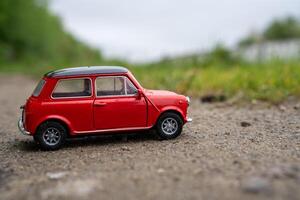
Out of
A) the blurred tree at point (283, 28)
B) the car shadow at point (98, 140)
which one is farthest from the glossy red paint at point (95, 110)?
the blurred tree at point (283, 28)

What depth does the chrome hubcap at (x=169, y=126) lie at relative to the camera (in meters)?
8.76

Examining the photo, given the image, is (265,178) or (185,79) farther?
(185,79)

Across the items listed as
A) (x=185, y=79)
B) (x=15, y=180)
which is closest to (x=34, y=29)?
(x=185, y=79)

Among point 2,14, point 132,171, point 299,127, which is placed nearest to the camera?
point 132,171

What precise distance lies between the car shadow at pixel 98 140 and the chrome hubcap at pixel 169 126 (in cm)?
23

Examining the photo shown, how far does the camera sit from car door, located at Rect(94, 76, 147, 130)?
845 centimetres

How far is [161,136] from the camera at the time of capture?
28.6 feet

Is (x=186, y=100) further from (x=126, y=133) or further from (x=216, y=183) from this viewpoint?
(x=216, y=183)

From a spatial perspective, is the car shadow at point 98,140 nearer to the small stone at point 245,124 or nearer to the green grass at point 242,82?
the small stone at point 245,124

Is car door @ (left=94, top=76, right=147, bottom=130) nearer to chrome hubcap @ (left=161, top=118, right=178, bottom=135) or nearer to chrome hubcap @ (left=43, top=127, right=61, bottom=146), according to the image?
chrome hubcap @ (left=161, top=118, right=178, bottom=135)

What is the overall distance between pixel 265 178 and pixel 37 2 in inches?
1544

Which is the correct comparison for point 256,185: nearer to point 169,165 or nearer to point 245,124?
point 169,165

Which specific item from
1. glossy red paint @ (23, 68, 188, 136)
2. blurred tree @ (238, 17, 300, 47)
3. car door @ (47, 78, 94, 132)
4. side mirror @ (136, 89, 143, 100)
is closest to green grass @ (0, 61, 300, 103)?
glossy red paint @ (23, 68, 188, 136)

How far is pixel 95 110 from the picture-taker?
842cm
